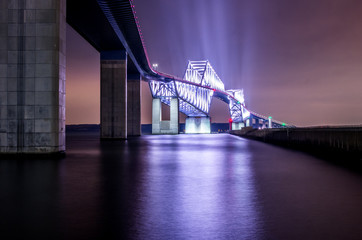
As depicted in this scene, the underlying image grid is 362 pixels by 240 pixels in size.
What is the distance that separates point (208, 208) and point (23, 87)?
51.5ft

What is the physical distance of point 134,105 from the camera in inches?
2908

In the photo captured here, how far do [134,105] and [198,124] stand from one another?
60869mm

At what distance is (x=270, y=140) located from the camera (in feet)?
135

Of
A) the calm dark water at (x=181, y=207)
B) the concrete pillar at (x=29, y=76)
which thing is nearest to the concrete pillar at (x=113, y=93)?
the concrete pillar at (x=29, y=76)

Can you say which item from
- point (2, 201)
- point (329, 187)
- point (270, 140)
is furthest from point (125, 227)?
point (270, 140)

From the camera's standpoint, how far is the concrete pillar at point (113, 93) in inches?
2028

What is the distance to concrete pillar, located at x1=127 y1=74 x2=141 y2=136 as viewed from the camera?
2908 inches

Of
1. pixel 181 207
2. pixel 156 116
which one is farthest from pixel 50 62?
pixel 156 116

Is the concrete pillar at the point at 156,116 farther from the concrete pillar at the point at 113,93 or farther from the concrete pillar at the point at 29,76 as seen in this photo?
the concrete pillar at the point at 29,76

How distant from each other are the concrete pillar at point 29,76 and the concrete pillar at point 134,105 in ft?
180

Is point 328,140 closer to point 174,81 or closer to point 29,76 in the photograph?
point 29,76

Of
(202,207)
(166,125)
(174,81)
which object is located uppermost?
(174,81)

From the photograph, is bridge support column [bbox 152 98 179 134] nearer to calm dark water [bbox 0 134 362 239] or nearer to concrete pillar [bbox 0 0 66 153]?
concrete pillar [bbox 0 0 66 153]

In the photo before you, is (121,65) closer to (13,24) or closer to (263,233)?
(13,24)
